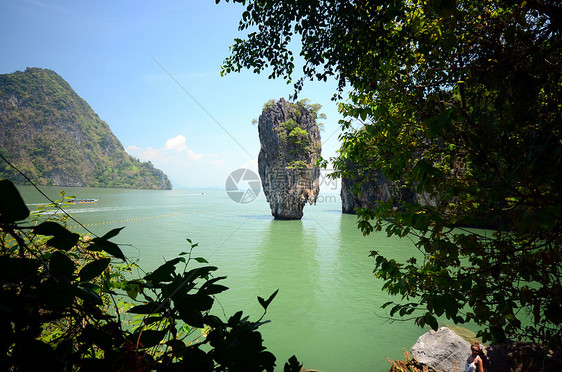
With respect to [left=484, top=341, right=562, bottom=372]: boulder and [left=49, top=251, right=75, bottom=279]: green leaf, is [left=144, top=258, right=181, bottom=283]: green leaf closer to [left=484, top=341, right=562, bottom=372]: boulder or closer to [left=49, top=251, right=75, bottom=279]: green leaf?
[left=49, top=251, right=75, bottom=279]: green leaf

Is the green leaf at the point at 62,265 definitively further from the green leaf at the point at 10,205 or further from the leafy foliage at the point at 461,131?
the leafy foliage at the point at 461,131

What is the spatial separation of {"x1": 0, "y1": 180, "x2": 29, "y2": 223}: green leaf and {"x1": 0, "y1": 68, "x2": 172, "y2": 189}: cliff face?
126 metres

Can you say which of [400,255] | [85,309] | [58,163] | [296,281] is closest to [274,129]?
[400,255]

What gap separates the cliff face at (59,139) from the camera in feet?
355

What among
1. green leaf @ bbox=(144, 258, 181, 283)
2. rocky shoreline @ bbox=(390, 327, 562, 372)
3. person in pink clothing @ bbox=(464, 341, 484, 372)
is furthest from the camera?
person in pink clothing @ bbox=(464, 341, 484, 372)

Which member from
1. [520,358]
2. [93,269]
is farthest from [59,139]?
[520,358]

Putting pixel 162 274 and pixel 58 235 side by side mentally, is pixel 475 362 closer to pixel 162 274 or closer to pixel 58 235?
pixel 162 274

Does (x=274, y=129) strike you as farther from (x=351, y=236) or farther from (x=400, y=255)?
(x=400, y=255)

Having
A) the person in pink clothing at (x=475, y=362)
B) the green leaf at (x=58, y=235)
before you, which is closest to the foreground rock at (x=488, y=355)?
the person in pink clothing at (x=475, y=362)

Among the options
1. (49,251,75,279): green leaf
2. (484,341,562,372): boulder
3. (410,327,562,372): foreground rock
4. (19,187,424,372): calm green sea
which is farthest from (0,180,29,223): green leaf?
(484,341,562,372): boulder

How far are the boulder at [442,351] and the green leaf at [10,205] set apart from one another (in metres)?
7.01

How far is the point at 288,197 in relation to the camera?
33.2 metres

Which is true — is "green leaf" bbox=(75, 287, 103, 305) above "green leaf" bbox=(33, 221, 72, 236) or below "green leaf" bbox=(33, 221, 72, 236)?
below

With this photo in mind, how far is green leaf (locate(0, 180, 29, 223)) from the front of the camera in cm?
68
